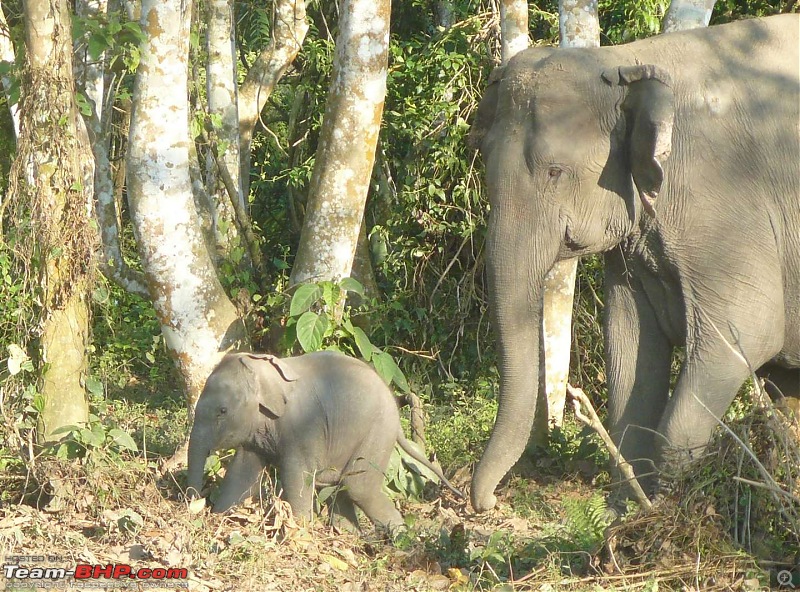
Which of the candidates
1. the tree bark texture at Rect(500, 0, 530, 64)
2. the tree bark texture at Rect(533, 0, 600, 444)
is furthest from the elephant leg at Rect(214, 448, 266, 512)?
the tree bark texture at Rect(500, 0, 530, 64)

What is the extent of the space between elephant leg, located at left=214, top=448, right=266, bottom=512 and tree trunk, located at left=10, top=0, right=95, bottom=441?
A: 925 millimetres

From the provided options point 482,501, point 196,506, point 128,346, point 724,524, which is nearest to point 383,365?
point 196,506

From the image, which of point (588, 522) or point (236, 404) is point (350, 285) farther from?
point (588, 522)

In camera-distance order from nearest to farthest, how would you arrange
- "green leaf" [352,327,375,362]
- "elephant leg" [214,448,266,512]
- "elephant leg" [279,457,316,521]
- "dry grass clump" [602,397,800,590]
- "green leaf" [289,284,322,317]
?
"dry grass clump" [602,397,800,590], "elephant leg" [279,457,316,521], "elephant leg" [214,448,266,512], "green leaf" [289,284,322,317], "green leaf" [352,327,375,362]

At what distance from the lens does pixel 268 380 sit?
231 inches

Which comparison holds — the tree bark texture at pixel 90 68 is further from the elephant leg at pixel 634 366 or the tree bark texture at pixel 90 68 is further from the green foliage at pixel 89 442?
the elephant leg at pixel 634 366

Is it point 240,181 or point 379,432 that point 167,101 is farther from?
point 240,181

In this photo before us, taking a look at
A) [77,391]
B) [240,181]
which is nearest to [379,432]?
[77,391]

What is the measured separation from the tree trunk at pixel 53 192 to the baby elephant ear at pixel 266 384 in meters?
1.08

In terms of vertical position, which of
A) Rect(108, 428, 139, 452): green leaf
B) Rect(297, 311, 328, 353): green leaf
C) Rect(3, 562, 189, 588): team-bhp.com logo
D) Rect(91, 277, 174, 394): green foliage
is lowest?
Rect(91, 277, 174, 394): green foliage

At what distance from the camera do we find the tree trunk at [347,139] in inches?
266

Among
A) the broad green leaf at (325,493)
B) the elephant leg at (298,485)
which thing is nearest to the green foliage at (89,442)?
the elephant leg at (298,485)

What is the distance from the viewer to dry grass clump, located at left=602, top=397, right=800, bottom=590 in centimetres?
Answer: 439

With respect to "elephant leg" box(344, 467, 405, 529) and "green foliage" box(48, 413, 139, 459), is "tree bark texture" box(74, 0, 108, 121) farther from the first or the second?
"elephant leg" box(344, 467, 405, 529)
